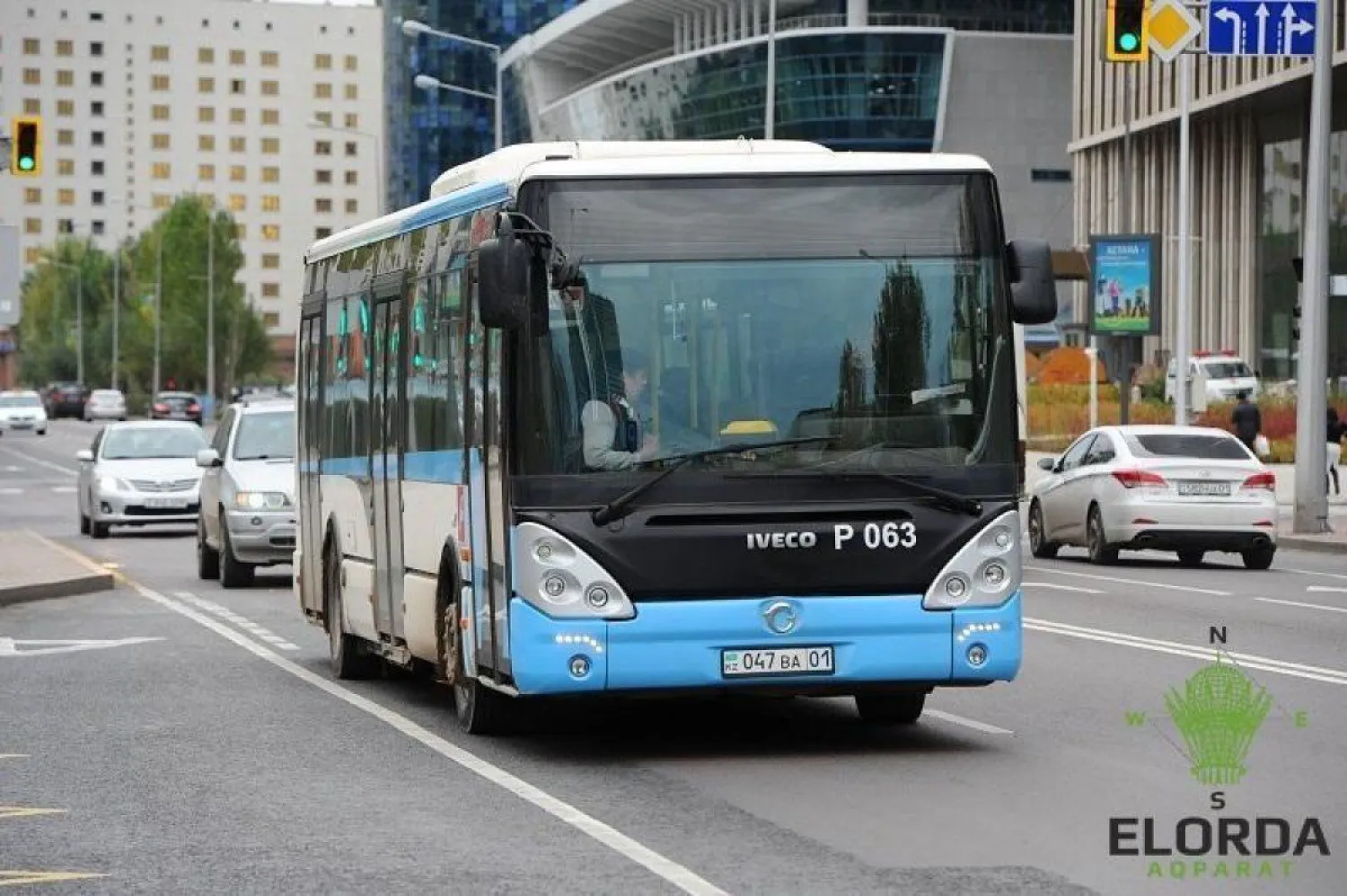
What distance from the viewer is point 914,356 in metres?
12.6

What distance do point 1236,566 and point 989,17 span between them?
90.2m

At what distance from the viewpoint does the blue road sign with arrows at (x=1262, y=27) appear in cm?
3522

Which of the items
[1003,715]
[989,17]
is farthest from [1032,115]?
[1003,715]

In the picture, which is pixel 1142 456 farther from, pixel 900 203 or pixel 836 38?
pixel 836 38

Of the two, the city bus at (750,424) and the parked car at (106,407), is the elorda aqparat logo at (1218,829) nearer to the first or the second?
the city bus at (750,424)

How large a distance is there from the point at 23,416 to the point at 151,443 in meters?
69.4

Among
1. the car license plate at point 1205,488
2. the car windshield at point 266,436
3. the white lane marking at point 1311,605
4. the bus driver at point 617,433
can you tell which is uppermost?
the bus driver at point 617,433

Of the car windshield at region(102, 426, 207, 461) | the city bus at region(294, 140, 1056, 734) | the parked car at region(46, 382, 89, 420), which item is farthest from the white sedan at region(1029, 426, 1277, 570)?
the parked car at region(46, 382, 89, 420)

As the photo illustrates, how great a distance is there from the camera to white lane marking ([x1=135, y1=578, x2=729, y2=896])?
8953mm

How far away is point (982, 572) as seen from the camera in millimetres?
12617

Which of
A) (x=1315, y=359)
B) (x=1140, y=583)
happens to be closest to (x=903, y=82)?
(x=1315, y=359)

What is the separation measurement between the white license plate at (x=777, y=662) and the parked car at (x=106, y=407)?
380 ft

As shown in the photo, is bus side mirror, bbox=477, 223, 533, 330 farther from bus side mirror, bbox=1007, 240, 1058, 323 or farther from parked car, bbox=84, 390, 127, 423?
parked car, bbox=84, 390, 127, 423

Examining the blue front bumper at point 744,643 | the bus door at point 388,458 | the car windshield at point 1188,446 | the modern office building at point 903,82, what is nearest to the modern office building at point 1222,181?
the modern office building at point 903,82
